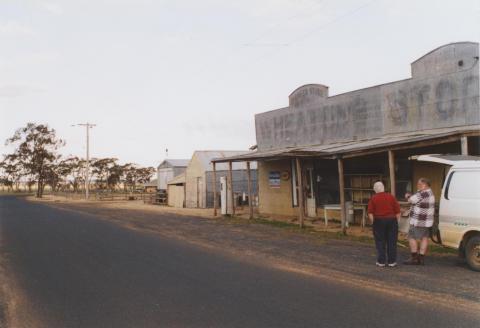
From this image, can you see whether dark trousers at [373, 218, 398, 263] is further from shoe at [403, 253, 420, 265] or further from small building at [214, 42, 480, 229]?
small building at [214, 42, 480, 229]

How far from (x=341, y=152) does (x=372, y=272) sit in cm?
733

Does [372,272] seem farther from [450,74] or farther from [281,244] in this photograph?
[450,74]

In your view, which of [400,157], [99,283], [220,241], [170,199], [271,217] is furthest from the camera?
[170,199]

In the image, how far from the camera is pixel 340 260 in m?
10.6

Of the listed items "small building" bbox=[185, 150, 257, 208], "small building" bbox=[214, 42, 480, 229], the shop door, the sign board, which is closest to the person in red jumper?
"small building" bbox=[214, 42, 480, 229]

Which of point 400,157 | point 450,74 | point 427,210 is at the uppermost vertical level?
point 450,74

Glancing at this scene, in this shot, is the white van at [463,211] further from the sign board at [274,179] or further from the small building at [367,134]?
the sign board at [274,179]

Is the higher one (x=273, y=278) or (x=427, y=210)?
(x=427, y=210)

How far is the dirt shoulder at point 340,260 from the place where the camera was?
752 cm

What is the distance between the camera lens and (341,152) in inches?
629

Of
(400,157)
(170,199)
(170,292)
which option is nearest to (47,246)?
(170,292)

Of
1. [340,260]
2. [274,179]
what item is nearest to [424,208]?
[340,260]

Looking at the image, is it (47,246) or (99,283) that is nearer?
(99,283)

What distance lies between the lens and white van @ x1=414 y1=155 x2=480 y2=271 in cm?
914
